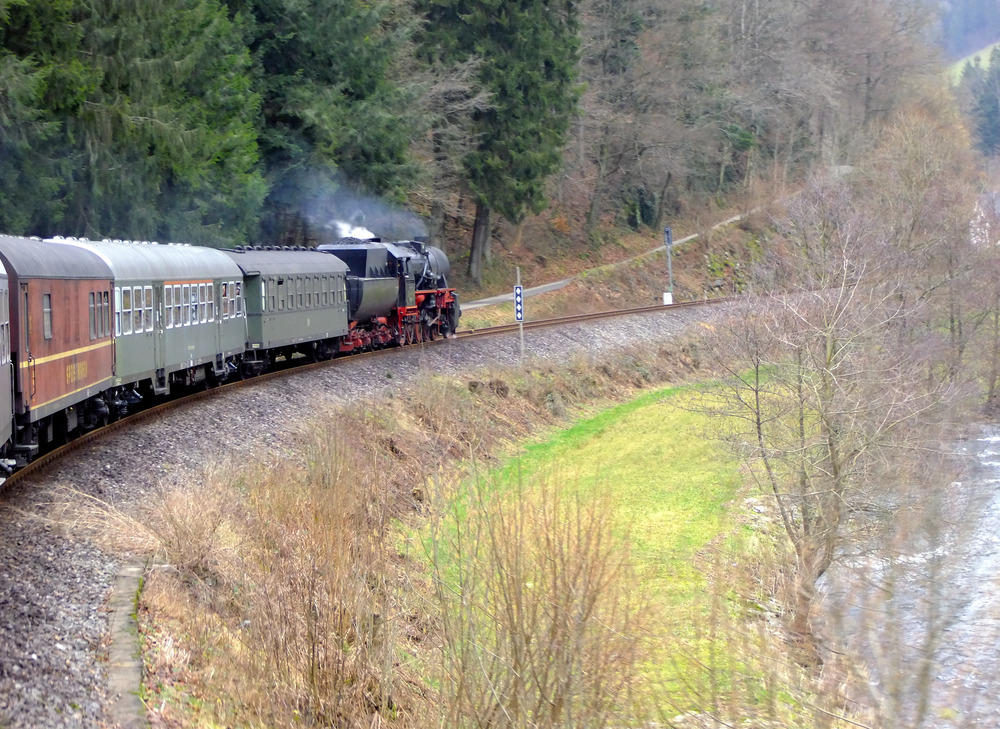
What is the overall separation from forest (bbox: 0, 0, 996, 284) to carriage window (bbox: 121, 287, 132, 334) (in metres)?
6.56

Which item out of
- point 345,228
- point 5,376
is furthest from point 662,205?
point 5,376

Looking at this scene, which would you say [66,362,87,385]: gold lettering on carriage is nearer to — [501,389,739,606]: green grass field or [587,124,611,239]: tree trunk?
[501,389,739,606]: green grass field

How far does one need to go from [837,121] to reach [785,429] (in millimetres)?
48084

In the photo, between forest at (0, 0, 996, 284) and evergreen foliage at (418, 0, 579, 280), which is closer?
forest at (0, 0, 996, 284)

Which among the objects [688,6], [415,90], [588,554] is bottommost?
[588,554]

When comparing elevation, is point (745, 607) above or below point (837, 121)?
below

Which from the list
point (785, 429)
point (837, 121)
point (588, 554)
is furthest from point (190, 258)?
point (837, 121)

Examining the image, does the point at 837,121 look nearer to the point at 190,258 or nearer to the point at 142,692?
the point at 190,258

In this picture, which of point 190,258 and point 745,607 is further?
point 190,258

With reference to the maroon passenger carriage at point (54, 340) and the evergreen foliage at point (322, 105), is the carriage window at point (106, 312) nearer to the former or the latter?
the maroon passenger carriage at point (54, 340)

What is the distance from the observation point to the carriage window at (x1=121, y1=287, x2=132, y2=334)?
55.0ft

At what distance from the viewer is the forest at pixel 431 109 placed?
24078mm

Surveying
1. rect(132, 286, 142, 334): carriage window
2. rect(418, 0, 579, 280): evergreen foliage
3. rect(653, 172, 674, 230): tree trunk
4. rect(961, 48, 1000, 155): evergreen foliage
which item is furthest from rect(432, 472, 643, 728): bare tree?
rect(961, 48, 1000, 155): evergreen foliage

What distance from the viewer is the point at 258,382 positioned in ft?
71.2
